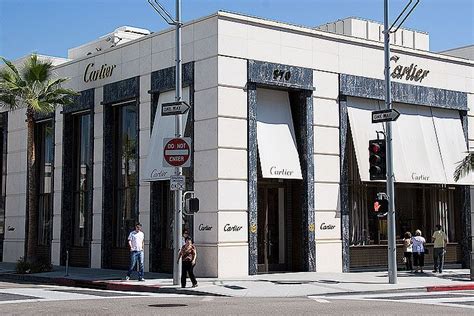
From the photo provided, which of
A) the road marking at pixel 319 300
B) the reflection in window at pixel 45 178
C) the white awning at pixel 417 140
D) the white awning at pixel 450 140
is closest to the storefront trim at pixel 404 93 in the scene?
the white awning at pixel 417 140

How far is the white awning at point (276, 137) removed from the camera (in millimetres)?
25250

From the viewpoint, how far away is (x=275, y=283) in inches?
854

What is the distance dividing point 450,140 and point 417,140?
81.7 inches

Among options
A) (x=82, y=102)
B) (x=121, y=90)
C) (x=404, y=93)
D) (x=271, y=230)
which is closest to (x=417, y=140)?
(x=404, y=93)

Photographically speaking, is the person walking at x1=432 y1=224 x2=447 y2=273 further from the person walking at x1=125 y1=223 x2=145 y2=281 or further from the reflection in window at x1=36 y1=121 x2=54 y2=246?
the reflection in window at x1=36 y1=121 x2=54 y2=246

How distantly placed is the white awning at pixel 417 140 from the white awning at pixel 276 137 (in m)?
2.69

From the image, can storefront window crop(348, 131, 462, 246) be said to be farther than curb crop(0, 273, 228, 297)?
Yes

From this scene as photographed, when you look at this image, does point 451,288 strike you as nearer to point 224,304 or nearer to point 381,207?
point 381,207

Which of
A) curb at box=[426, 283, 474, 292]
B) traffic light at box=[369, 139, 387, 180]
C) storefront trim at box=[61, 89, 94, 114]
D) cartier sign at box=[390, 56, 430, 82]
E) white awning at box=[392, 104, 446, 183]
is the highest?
cartier sign at box=[390, 56, 430, 82]

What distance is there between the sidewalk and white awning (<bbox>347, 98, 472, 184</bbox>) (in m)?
4.15

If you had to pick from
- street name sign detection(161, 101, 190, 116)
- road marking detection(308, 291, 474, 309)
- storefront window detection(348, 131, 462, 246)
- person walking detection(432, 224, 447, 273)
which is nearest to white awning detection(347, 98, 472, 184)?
storefront window detection(348, 131, 462, 246)

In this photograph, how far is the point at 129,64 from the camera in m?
28.3

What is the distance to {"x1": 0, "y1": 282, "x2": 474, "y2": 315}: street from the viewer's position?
14.7 m

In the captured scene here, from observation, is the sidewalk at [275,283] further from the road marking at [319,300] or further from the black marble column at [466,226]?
the black marble column at [466,226]
